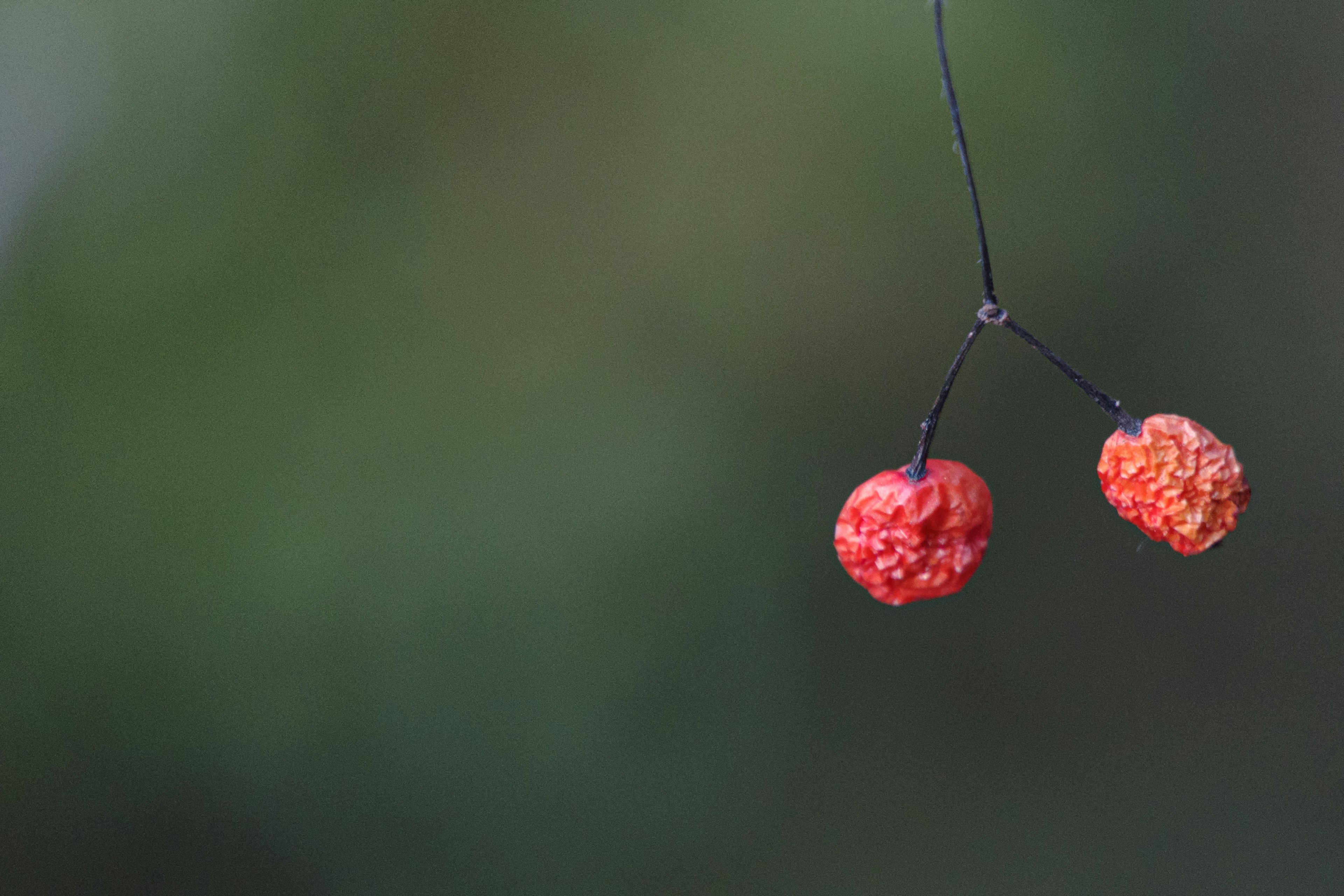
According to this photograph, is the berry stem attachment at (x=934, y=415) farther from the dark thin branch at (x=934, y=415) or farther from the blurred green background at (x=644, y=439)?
the blurred green background at (x=644, y=439)

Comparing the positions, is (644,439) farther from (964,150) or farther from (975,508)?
(964,150)

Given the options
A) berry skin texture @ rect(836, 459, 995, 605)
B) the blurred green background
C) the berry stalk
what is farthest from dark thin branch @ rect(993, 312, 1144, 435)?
the blurred green background

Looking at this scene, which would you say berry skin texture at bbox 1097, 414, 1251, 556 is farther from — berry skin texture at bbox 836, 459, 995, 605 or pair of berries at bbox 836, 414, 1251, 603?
berry skin texture at bbox 836, 459, 995, 605

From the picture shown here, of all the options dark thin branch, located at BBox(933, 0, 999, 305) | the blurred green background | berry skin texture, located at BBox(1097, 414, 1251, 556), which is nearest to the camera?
dark thin branch, located at BBox(933, 0, 999, 305)

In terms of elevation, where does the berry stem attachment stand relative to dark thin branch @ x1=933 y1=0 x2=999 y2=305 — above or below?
below

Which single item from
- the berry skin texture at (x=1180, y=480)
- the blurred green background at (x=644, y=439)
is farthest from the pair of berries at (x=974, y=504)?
the blurred green background at (x=644, y=439)

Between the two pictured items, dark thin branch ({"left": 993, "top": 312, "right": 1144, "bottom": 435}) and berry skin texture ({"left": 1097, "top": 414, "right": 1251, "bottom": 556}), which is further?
berry skin texture ({"left": 1097, "top": 414, "right": 1251, "bottom": 556})

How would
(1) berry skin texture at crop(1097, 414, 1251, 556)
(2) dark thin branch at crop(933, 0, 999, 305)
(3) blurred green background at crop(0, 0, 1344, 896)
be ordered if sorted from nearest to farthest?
(2) dark thin branch at crop(933, 0, 999, 305)
(1) berry skin texture at crop(1097, 414, 1251, 556)
(3) blurred green background at crop(0, 0, 1344, 896)

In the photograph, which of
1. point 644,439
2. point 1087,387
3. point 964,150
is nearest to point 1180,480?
point 1087,387
